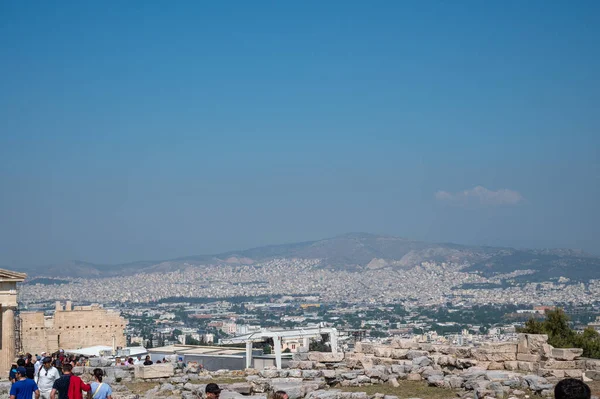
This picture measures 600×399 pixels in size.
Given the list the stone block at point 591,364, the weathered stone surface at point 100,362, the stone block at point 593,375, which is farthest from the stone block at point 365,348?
the weathered stone surface at point 100,362

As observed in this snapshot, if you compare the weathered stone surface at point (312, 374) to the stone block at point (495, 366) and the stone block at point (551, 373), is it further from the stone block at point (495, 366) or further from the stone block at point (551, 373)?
the stone block at point (551, 373)

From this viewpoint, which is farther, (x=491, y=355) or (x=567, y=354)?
(x=491, y=355)

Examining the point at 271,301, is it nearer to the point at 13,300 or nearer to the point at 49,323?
the point at 49,323

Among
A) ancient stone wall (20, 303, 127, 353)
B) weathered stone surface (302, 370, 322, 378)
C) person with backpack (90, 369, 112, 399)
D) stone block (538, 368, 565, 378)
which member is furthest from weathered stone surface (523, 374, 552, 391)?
ancient stone wall (20, 303, 127, 353)

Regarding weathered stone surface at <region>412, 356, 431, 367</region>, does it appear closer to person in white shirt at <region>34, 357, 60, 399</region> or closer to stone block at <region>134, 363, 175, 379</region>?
stone block at <region>134, 363, 175, 379</region>

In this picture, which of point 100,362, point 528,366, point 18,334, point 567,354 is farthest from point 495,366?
point 18,334

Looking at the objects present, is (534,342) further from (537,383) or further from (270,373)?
(270,373)
